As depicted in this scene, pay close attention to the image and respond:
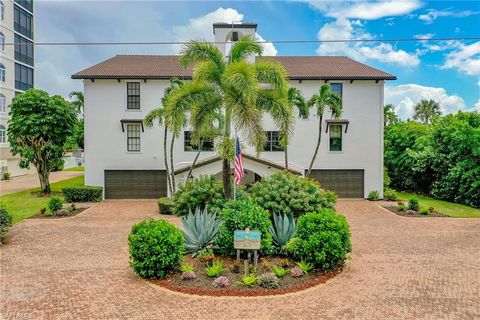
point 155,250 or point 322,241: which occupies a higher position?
point 322,241

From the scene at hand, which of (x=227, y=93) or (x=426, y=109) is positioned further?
(x=426, y=109)

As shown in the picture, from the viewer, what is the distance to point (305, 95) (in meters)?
26.1

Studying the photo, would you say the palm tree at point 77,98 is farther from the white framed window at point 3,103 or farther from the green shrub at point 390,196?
the green shrub at point 390,196

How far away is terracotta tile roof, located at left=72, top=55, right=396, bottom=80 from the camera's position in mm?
25375

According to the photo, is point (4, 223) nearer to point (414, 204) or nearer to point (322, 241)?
point (322, 241)

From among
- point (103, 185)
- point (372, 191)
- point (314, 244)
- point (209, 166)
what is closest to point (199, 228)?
point (314, 244)

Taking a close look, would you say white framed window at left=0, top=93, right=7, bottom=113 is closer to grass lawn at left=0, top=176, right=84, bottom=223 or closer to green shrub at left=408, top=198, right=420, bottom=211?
grass lawn at left=0, top=176, right=84, bottom=223

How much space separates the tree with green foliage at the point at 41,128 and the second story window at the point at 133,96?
16.1 feet

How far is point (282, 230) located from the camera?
1194cm

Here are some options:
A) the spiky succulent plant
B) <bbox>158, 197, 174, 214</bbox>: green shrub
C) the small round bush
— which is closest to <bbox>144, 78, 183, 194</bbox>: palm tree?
<bbox>158, 197, 174, 214</bbox>: green shrub

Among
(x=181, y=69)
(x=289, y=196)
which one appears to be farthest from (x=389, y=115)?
(x=289, y=196)

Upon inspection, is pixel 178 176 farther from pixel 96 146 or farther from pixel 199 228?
pixel 199 228

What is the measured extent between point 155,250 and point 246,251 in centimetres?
294

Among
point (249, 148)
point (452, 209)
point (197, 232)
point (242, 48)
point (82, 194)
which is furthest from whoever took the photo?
point (249, 148)
